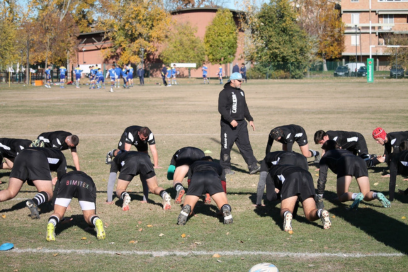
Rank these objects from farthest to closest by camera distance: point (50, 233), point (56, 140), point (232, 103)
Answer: point (232, 103), point (56, 140), point (50, 233)

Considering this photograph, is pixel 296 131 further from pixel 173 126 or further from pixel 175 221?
pixel 173 126

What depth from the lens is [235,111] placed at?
10.8 meters

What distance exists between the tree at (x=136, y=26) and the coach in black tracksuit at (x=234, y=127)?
5186 cm

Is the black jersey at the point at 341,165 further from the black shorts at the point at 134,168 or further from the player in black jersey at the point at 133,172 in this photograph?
the black shorts at the point at 134,168

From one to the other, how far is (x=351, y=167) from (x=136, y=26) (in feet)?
184

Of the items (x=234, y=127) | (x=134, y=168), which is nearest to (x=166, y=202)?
(x=134, y=168)

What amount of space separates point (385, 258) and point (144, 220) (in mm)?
3530

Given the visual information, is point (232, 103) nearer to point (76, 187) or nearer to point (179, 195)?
point (179, 195)

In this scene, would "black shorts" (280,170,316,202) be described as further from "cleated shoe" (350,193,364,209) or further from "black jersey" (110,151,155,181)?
"black jersey" (110,151,155,181)

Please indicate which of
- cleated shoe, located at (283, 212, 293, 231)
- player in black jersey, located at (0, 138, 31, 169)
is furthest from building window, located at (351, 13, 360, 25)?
cleated shoe, located at (283, 212, 293, 231)

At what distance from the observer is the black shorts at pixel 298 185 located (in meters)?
6.68

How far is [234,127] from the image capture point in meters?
10.7

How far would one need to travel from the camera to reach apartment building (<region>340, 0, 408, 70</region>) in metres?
72.9

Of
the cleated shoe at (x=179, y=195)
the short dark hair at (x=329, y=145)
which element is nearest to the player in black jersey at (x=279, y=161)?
the cleated shoe at (x=179, y=195)
